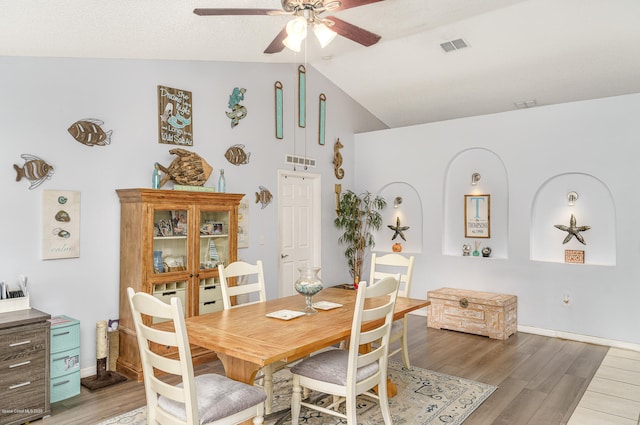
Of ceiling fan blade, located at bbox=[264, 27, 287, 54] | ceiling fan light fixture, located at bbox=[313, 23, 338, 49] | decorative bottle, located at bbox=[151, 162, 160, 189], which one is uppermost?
ceiling fan blade, located at bbox=[264, 27, 287, 54]

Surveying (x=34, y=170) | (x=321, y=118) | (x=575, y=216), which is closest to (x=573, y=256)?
(x=575, y=216)

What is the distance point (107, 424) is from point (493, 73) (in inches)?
216

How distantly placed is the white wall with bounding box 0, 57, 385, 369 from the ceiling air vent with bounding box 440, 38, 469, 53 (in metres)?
2.22

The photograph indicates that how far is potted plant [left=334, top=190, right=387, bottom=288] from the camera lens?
655 cm

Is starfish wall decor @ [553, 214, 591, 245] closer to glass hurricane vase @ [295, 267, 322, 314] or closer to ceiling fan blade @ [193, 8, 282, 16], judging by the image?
glass hurricane vase @ [295, 267, 322, 314]

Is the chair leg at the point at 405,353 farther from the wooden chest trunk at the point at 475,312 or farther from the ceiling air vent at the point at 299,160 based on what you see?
the ceiling air vent at the point at 299,160

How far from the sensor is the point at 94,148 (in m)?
3.84

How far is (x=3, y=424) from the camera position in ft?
9.05

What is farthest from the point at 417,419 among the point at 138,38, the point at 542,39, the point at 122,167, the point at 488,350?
the point at 542,39

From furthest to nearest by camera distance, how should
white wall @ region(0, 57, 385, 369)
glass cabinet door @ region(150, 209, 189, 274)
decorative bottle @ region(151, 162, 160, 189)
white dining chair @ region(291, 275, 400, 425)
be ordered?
decorative bottle @ region(151, 162, 160, 189)
glass cabinet door @ region(150, 209, 189, 274)
white wall @ region(0, 57, 385, 369)
white dining chair @ region(291, 275, 400, 425)

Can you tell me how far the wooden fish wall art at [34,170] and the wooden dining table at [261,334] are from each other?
196 centimetres

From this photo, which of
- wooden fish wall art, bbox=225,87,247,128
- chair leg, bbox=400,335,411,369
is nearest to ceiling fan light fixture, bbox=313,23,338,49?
wooden fish wall art, bbox=225,87,247,128

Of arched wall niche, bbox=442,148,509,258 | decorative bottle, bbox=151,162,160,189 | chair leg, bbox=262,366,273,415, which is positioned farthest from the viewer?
arched wall niche, bbox=442,148,509,258

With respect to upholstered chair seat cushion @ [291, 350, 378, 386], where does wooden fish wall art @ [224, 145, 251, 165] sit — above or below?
above
